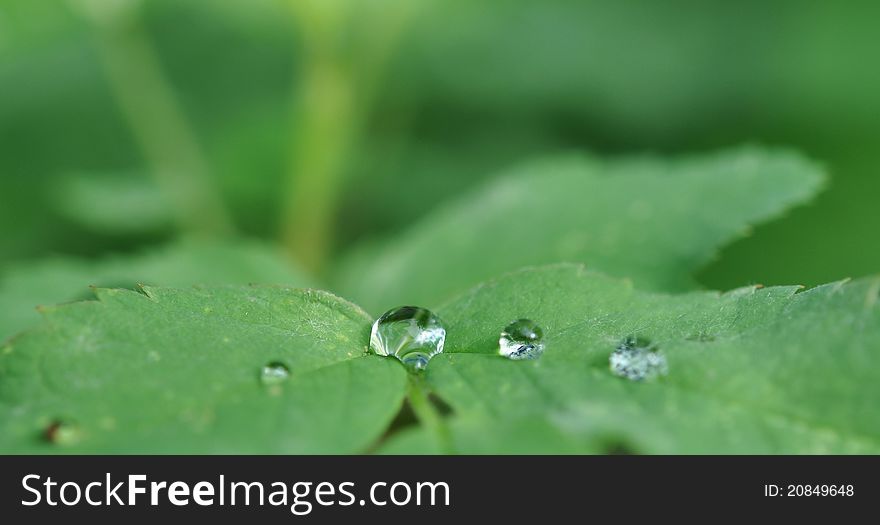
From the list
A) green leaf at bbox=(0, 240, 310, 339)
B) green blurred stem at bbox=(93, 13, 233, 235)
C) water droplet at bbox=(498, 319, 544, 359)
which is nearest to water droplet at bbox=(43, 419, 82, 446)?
water droplet at bbox=(498, 319, 544, 359)

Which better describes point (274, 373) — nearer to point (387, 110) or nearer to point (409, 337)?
point (409, 337)

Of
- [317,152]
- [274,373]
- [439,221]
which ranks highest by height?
[317,152]

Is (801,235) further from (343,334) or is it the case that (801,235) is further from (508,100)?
(343,334)

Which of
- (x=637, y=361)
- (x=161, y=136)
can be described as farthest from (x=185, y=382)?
(x=161, y=136)

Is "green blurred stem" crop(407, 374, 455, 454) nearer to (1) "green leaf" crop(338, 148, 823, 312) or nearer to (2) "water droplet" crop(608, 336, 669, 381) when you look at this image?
(2) "water droplet" crop(608, 336, 669, 381)

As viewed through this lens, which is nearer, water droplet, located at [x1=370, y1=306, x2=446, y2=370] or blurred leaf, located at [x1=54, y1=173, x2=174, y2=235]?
water droplet, located at [x1=370, y1=306, x2=446, y2=370]
